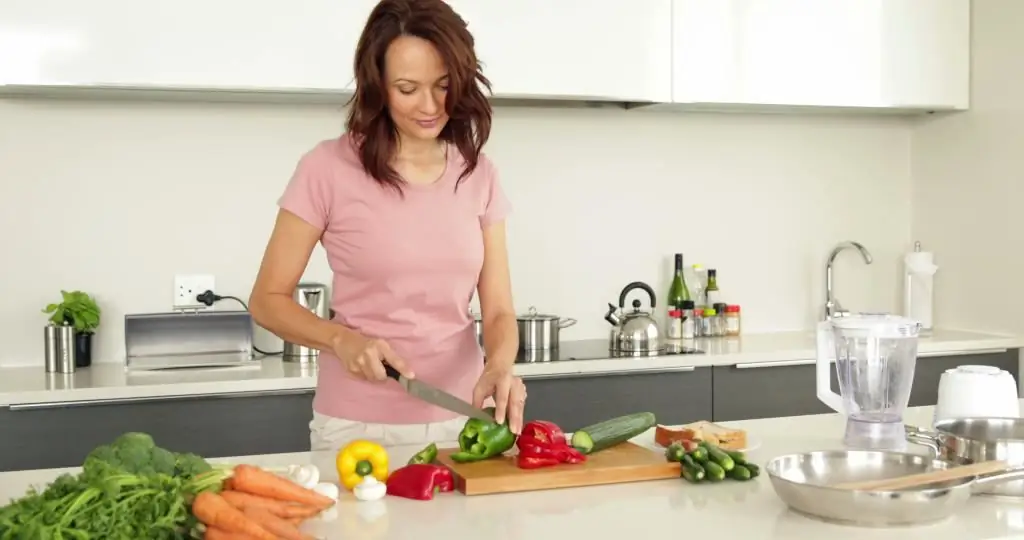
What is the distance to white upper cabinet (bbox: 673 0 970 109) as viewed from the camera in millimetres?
3697

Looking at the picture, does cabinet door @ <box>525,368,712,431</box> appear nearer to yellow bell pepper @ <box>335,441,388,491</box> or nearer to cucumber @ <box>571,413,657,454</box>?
cucumber @ <box>571,413,657,454</box>

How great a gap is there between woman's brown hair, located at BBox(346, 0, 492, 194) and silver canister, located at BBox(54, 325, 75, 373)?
4.73ft

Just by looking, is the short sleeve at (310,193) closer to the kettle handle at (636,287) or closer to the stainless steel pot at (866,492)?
the stainless steel pot at (866,492)

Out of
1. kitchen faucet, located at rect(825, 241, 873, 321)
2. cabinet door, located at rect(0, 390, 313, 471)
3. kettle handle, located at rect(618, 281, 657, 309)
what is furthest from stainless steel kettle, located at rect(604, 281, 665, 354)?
cabinet door, located at rect(0, 390, 313, 471)

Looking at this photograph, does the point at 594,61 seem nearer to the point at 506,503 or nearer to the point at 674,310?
the point at 674,310

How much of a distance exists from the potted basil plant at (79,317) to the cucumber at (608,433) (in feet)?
6.18

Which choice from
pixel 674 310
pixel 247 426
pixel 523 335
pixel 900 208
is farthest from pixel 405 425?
pixel 900 208

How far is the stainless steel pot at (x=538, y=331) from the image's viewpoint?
Result: 3.59 metres

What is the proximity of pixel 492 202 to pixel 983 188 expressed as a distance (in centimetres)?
237

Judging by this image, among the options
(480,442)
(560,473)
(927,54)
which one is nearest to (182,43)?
(480,442)

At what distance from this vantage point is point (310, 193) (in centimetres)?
221

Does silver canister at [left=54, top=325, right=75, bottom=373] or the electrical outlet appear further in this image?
the electrical outlet

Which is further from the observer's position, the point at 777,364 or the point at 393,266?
the point at 777,364

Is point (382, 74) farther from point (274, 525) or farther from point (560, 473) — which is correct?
point (274, 525)
